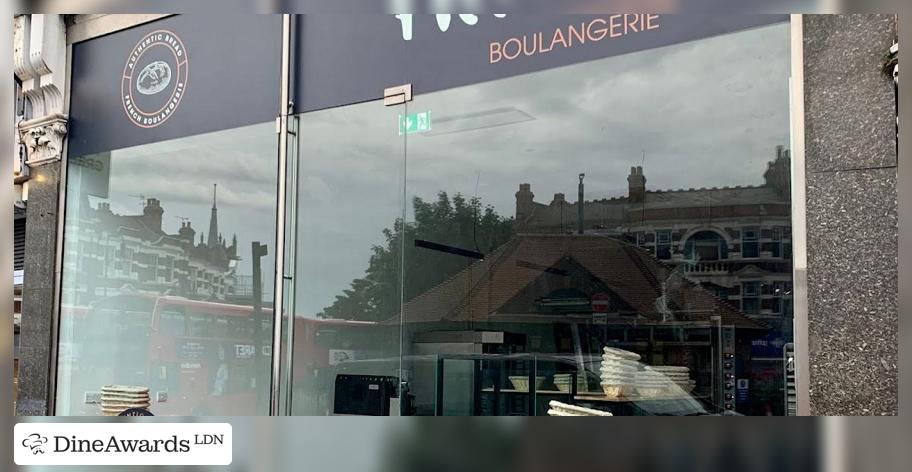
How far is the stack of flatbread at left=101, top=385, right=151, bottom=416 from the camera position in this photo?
147 inches

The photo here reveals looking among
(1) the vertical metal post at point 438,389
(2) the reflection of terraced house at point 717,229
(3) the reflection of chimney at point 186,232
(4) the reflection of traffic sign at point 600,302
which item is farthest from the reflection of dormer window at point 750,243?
(3) the reflection of chimney at point 186,232

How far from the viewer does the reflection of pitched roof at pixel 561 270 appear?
313 cm

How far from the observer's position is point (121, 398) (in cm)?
385

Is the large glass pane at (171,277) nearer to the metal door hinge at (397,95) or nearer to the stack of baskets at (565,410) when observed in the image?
the metal door hinge at (397,95)

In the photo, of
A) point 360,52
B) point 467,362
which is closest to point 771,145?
point 467,362

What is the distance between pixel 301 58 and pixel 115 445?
1.85 m

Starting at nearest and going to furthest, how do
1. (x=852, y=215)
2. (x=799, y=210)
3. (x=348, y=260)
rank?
(x=852, y=215) < (x=799, y=210) < (x=348, y=260)

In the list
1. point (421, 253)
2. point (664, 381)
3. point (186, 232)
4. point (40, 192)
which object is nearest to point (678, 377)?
point (664, 381)

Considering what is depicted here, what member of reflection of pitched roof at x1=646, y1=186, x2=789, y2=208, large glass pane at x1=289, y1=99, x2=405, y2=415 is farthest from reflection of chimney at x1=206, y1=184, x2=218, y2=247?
reflection of pitched roof at x1=646, y1=186, x2=789, y2=208

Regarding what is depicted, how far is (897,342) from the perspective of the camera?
7.77ft

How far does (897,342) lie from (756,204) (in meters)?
0.79

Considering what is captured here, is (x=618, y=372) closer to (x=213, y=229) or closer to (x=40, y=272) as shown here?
(x=213, y=229)

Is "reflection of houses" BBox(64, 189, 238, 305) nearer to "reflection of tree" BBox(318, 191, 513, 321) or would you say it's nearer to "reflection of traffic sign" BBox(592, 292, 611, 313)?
"reflection of tree" BBox(318, 191, 513, 321)

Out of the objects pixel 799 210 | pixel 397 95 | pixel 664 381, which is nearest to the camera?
pixel 799 210
